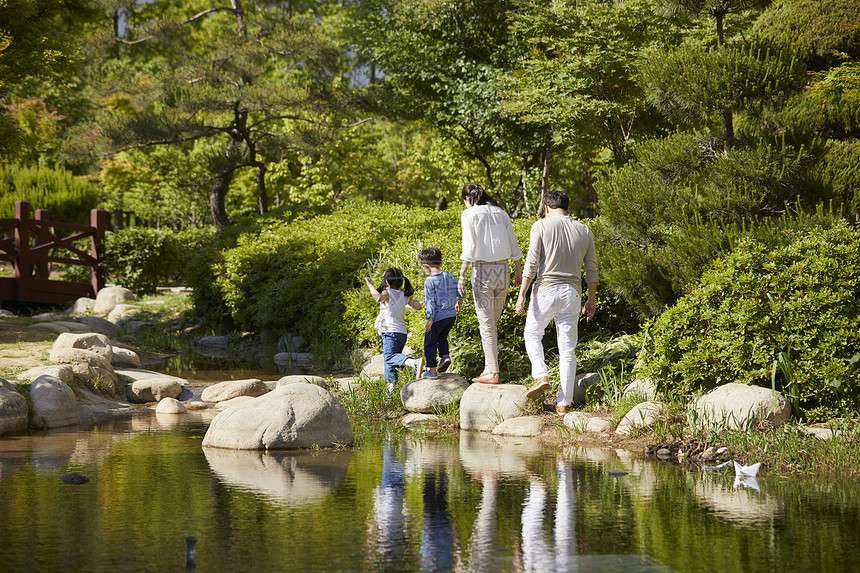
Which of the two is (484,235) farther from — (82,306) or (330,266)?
(82,306)

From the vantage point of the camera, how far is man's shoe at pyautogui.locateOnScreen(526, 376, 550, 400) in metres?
7.88

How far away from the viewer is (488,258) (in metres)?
8.36

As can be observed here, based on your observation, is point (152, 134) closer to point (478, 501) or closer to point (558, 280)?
point (558, 280)

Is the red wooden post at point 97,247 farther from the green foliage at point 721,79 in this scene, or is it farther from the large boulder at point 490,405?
the green foliage at point 721,79

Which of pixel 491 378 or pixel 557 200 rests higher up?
pixel 557 200

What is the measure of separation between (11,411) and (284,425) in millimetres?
2773

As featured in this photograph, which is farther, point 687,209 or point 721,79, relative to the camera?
point 687,209

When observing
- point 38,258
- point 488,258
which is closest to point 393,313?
point 488,258

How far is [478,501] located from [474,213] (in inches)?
138

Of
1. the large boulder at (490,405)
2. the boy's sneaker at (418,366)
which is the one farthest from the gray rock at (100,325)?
the large boulder at (490,405)

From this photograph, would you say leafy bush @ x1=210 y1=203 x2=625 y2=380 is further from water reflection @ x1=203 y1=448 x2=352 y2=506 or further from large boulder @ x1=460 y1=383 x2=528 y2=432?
water reflection @ x1=203 y1=448 x2=352 y2=506

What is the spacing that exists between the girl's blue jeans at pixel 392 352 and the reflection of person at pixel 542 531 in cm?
396

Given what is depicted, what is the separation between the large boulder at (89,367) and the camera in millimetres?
10492

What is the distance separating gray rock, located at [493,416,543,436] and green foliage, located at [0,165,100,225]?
2479 cm
